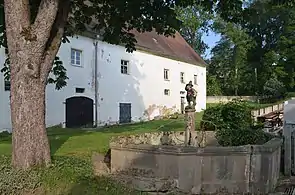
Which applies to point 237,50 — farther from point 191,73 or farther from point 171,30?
point 171,30

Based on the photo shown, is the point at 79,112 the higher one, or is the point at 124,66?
the point at 124,66

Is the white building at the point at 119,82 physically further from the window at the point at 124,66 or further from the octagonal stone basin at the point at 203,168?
the octagonal stone basin at the point at 203,168

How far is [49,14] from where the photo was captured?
25.5 feet

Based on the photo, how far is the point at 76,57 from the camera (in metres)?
25.4

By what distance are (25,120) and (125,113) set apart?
75.7 ft

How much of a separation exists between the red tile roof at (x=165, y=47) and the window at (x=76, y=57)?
18.9 feet

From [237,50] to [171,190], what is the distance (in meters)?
59.9

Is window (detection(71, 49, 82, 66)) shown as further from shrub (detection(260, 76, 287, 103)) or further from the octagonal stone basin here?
shrub (detection(260, 76, 287, 103))

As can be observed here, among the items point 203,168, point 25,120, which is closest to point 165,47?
point 25,120

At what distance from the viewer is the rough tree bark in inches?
302

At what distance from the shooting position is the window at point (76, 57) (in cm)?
2498

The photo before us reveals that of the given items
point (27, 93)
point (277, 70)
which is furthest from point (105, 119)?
point (277, 70)

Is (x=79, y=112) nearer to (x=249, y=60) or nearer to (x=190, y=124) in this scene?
(x=190, y=124)

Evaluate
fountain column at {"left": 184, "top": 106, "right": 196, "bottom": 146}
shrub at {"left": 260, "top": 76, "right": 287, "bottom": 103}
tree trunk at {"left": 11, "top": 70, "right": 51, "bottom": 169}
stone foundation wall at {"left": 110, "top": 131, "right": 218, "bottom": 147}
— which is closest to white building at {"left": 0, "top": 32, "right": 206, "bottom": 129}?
stone foundation wall at {"left": 110, "top": 131, "right": 218, "bottom": 147}
